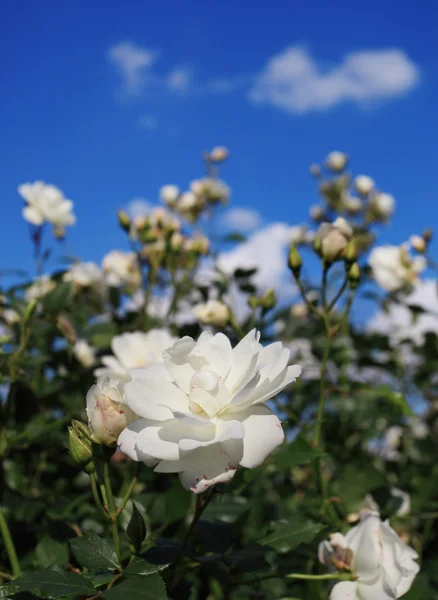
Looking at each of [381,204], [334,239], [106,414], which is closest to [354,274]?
[334,239]

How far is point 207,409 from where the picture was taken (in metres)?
0.73

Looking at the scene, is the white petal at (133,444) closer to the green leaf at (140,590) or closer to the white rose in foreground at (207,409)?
the white rose in foreground at (207,409)

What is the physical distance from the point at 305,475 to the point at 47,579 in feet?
6.76

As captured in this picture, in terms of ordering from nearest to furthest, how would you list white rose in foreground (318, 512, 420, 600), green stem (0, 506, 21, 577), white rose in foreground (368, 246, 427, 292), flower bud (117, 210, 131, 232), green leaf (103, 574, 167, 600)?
green leaf (103, 574, 167, 600), white rose in foreground (318, 512, 420, 600), green stem (0, 506, 21, 577), flower bud (117, 210, 131, 232), white rose in foreground (368, 246, 427, 292)

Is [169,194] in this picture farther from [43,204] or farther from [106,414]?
[106,414]

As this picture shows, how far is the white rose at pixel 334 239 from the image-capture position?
1.23 meters

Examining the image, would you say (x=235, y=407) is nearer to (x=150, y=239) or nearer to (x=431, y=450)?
(x=150, y=239)

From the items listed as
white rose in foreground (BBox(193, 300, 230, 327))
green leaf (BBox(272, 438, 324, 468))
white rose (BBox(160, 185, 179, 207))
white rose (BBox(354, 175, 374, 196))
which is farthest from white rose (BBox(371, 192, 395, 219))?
green leaf (BBox(272, 438, 324, 468))

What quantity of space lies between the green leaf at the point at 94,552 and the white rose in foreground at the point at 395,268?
1809 millimetres

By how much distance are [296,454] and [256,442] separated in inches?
11.7

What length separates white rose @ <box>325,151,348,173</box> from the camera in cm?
404

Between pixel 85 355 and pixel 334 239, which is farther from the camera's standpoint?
pixel 85 355

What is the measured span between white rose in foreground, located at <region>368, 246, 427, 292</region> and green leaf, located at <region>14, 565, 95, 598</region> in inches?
73.9

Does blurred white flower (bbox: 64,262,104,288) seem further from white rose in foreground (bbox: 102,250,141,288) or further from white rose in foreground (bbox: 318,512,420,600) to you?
white rose in foreground (bbox: 318,512,420,600)
